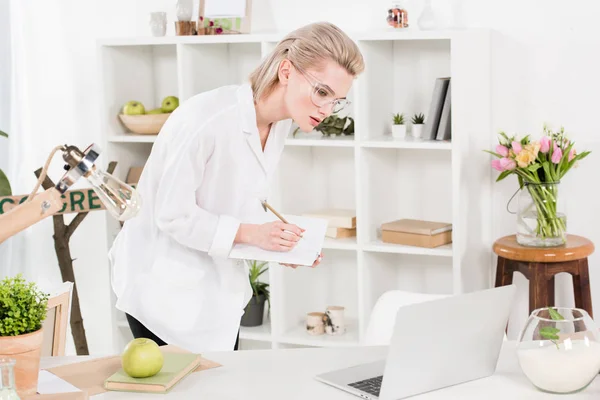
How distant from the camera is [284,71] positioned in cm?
253

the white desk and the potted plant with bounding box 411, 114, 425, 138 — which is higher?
the potted plant with bounding box 411, 114, 425, 138

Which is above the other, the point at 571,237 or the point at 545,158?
the point at 545,158

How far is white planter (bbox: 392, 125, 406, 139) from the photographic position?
3.77 m

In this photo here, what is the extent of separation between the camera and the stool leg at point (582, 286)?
3496 mm

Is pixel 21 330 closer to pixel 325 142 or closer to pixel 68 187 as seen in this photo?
pixel 68 187

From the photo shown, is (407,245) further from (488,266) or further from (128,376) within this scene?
(128,376)

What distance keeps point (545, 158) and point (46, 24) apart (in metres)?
2.67

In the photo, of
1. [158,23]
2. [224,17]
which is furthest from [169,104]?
[224,17]

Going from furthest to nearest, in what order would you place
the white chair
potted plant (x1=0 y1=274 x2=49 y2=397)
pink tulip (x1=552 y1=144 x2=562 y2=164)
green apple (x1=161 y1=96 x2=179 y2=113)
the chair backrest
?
green apple (x1=161 y1=96 x2=179 y2=113) → pink tulip (x1=552 y1=144 x2=562 y2=164) → the white chair → the chair backrest → potted plant (x1=0 y1=274 x2=49 y2=397)

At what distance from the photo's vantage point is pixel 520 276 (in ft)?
12.8

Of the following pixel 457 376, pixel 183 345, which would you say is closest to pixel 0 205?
pixel 183 345

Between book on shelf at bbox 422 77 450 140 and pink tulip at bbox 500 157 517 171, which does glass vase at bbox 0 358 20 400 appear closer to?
pink tulip at bbox 500 157 517 171

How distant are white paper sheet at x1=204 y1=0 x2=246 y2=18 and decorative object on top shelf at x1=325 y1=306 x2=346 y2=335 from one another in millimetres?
1391

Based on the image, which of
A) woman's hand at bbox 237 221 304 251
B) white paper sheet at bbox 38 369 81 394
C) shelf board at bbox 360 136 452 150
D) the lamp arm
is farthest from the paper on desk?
shelf board at bbox 360 136 452 150
